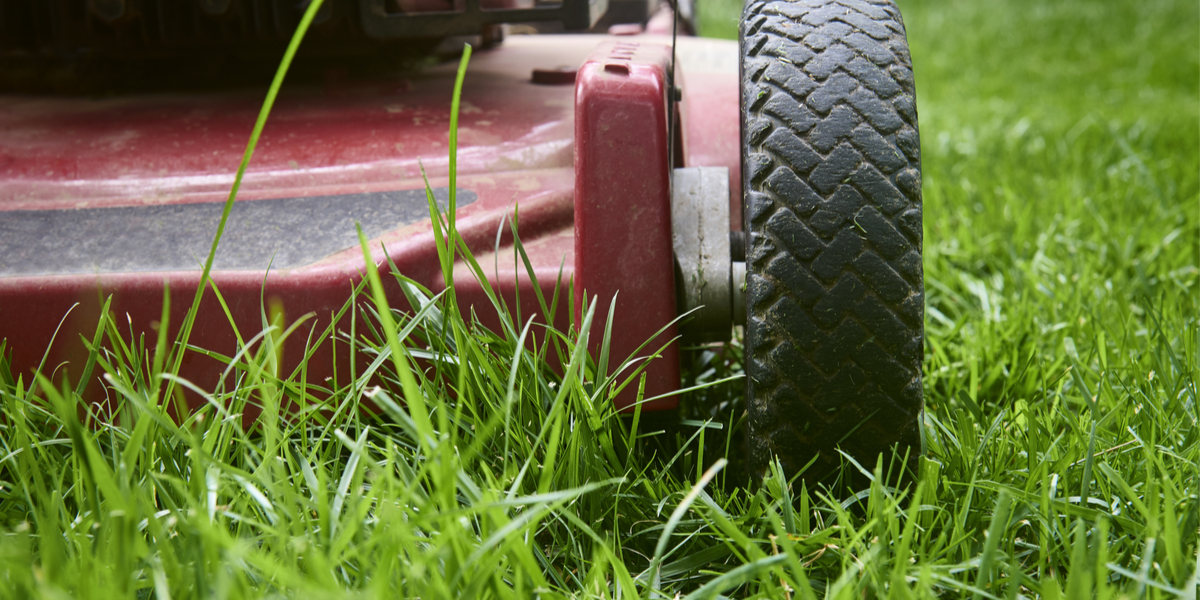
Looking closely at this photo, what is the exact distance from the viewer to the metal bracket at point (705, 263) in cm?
75

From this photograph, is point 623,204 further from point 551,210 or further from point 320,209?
point 320,209

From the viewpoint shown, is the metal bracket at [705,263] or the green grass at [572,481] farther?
the metal bracket at [705,263]

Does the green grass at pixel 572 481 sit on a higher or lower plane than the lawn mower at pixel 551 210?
lower

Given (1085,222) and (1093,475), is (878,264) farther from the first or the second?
(1085,222)

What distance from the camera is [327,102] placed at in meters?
1.09

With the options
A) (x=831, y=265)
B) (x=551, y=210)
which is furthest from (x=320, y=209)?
(x=831, y=265)

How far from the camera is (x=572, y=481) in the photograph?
69 cm

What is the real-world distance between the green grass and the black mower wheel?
5 centimetres

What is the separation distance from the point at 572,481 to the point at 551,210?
0.28 meters

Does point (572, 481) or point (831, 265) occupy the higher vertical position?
point (831, 265)

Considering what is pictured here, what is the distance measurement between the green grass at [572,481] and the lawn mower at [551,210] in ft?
0.15

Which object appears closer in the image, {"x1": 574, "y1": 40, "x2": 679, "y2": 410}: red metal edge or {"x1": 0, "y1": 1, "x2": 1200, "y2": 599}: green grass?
{"x1": 0, "y1": 1, "x2": 1200, "y2": 599}: green grass

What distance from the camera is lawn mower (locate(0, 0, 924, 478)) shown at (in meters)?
0.69

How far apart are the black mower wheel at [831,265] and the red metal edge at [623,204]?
75mm
